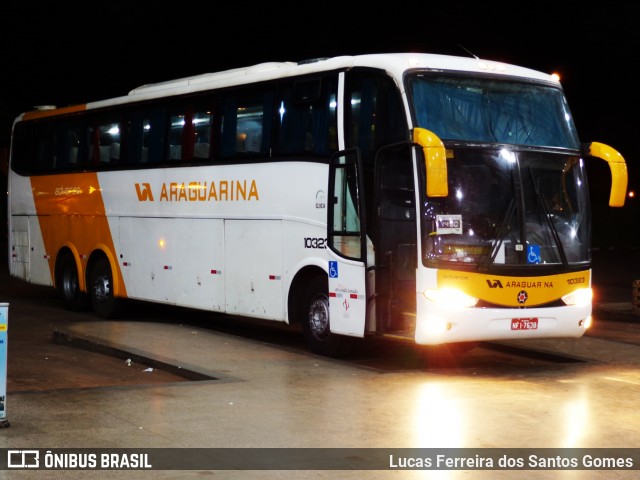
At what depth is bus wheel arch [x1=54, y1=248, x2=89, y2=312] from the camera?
2053cm

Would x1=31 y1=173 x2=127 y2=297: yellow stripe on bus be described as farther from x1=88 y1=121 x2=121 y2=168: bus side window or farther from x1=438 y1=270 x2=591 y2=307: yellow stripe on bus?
x1=438 y1=270 x2=591 y2=307: yellow stripe on bus

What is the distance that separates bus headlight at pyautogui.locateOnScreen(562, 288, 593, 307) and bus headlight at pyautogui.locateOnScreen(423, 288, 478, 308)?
144cm

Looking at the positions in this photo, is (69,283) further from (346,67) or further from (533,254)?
(533,254)

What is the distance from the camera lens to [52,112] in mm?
21859

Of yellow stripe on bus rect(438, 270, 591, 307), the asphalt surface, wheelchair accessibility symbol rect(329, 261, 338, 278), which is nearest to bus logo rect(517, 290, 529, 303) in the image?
yellow stripe on bus rect(438, 270, 591, 307)

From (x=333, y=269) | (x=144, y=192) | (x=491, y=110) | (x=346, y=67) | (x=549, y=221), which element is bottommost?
(x=333, y=269)

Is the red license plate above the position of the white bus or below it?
below

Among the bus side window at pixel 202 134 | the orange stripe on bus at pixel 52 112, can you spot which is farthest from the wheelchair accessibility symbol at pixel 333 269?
the orange stripe on bus at pixel 52 112

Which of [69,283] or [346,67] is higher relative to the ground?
[346,67]

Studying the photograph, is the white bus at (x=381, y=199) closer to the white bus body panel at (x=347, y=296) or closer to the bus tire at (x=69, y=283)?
the white bus body panel at (x=347, y=296)

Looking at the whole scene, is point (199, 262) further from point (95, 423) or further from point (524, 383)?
point (95, 423)

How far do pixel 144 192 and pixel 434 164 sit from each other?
26.2ft

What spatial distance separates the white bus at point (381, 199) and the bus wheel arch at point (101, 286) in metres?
1.87

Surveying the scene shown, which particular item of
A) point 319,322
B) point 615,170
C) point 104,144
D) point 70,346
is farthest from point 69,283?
point 615,170
